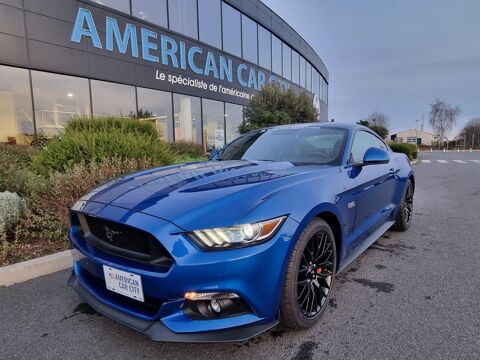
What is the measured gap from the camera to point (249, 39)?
19078 mm

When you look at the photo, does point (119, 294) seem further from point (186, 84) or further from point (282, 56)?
point (282, 56)

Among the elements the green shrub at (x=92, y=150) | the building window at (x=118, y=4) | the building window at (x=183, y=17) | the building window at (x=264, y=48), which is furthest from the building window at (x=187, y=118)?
the green shrub at (x=92, y=150)

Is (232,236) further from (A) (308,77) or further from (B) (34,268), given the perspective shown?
(A) (308,77)

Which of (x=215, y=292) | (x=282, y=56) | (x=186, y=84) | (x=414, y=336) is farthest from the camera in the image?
(x=282, y=56)

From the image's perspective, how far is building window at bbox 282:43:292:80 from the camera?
76.5ft

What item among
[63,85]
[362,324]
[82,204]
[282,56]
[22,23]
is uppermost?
[282,56]

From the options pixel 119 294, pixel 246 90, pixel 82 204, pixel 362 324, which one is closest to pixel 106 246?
pixel 119 294

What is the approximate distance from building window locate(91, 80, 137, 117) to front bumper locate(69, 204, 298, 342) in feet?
34.2

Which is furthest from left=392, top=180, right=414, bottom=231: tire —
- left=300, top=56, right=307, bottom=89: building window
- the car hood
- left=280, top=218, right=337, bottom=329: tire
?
left=300, top=56, right=307, bottom=89: building window

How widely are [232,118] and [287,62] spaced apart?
854cm

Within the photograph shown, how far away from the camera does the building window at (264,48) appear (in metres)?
20.0

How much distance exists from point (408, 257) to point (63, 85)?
11193 mm

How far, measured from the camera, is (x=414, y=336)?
2.17 m

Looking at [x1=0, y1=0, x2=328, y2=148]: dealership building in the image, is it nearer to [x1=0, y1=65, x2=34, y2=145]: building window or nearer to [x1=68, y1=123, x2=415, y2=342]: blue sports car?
[x1=0, y1=65, x2=34, y2=145]: building window
